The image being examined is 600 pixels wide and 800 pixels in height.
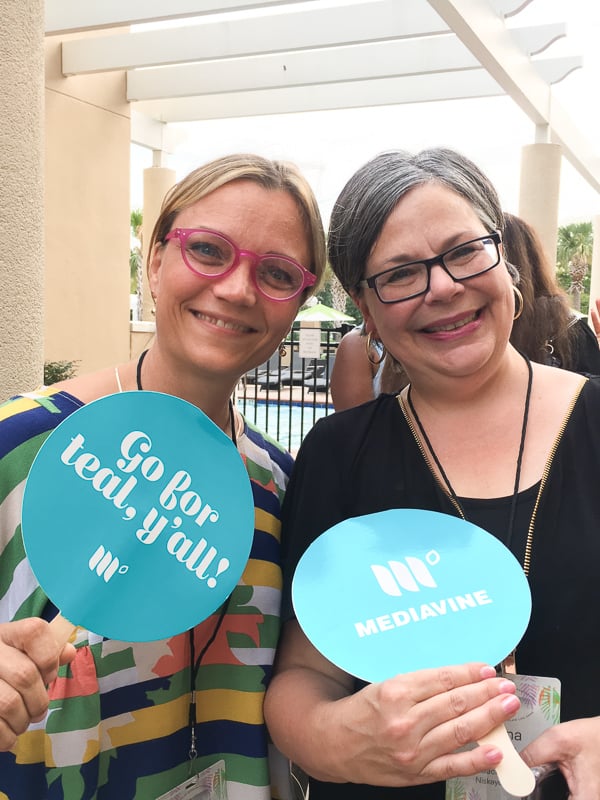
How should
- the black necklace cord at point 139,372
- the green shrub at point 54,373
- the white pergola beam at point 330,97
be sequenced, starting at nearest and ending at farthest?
1. the black necklace cord at point 139,372
2. the green shrub at point 54,373
3. the white pergola beam at point 330,97

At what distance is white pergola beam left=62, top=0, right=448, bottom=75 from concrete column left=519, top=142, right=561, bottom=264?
3750 millimetres

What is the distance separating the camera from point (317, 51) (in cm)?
938

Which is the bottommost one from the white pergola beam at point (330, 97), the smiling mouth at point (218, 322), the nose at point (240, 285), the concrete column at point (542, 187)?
the smiling mouth at point (218, 322)

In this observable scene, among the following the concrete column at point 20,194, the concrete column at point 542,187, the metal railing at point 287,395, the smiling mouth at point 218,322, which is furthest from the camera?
the metal railing at point 287,395

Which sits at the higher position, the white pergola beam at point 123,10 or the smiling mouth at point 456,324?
the white pergola beam at point 123,10

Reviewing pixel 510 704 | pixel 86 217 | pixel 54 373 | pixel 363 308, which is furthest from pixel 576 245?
pixel 510 704

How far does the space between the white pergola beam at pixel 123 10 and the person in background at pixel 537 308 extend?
5577 mm

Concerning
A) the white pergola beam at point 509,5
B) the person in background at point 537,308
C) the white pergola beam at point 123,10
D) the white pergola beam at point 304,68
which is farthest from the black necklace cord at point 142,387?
the white pergola beam at point 304,68

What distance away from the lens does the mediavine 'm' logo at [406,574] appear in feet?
3.66

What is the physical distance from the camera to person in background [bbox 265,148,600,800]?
1.23m

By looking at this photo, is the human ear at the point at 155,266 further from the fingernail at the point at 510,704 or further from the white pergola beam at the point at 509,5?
the white pergola beam at the point at 509,5

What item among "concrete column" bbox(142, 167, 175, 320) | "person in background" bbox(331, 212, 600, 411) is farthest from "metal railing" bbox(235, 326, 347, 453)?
"person in background" bbox(331, 212, 600, 411)

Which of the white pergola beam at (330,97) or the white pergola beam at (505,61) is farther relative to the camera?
the white pergola beam at (330,97)

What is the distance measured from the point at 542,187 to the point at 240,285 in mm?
10702
